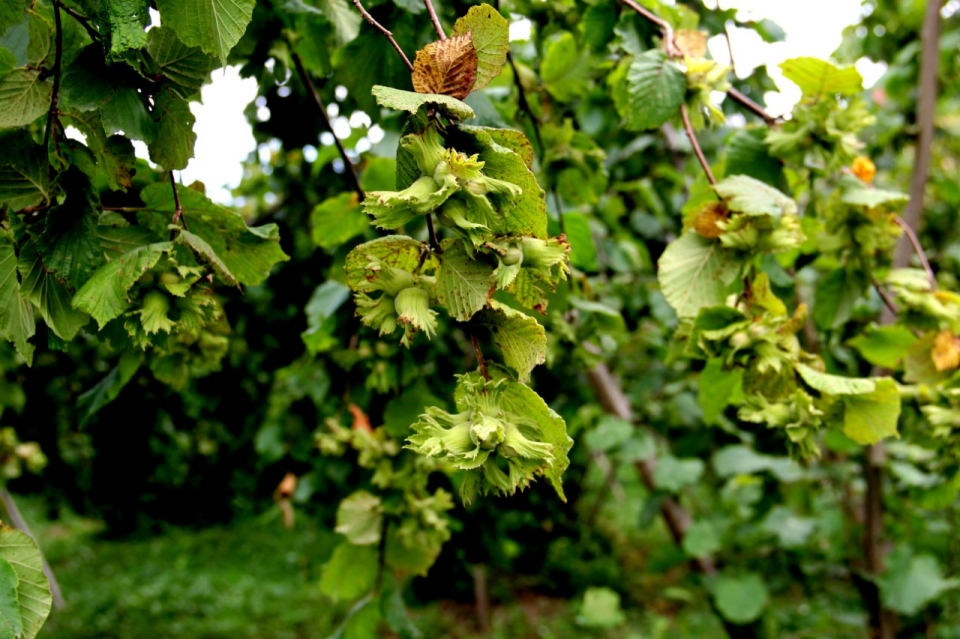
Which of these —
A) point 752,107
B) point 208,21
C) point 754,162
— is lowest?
point 754,162

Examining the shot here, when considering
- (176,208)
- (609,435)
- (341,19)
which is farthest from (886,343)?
(176,208)

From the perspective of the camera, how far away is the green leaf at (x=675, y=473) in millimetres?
2287

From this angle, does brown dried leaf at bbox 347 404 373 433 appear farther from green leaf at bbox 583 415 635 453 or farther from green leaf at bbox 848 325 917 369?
green leaf at bbox 848 325 917 369

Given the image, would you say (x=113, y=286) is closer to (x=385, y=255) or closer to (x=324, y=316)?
(x=385, y=255)

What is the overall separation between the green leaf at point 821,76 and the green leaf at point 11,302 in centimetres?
111

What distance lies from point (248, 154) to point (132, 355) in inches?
56.1

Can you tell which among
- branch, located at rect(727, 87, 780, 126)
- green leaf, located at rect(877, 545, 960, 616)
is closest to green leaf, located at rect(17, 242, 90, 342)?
branch, located at rect(727, 87, 780, 126)

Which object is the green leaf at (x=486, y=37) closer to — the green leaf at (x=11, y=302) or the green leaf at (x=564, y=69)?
the green leaf at (x=11, y=302)

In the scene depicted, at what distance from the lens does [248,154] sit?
7.92 ft

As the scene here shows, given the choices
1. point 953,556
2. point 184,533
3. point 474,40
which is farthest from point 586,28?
point 184,533

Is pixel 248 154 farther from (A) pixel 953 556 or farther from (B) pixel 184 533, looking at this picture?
(B) pixel 184 533

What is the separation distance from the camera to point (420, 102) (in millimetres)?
620

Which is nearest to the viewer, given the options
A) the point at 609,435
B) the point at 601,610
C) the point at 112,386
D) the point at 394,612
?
the point at 112,386

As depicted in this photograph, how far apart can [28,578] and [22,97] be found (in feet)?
1.64
